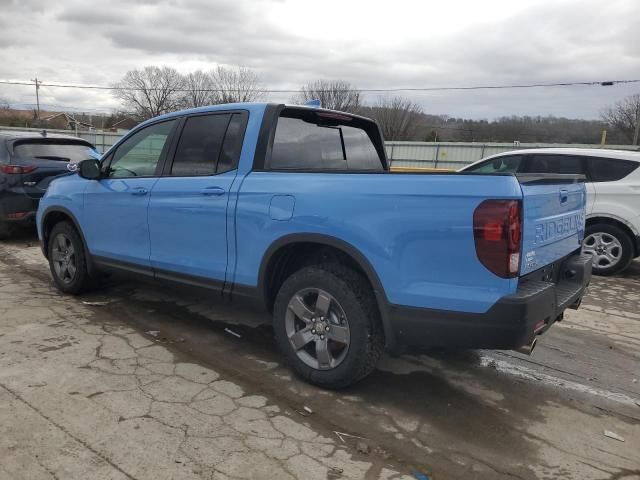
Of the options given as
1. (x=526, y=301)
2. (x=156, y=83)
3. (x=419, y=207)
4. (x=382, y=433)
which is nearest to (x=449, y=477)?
(x=382, y=433)

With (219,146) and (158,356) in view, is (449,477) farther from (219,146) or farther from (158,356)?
(219,146)

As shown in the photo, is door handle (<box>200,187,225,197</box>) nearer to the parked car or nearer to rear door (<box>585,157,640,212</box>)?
the parked car

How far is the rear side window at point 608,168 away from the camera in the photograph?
21.7 ft

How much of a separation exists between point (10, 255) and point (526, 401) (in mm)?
6995

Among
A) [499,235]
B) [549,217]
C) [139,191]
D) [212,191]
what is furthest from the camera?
[139,191]

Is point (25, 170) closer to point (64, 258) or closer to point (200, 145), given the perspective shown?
point (64, 258)

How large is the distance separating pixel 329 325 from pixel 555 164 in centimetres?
538

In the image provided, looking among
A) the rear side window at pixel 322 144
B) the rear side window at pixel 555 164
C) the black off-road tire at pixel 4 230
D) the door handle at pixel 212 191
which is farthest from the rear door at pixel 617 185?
the black off-road tire at pixel 4 230

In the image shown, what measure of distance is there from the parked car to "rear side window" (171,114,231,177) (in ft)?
15.4

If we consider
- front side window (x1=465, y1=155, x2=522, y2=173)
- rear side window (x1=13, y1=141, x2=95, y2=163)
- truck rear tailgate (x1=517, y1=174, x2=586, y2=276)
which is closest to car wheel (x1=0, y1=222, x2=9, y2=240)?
rear side window (x1=13, y1=141, x2=95, y2=163)

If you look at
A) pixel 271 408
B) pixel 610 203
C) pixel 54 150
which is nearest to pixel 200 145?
pixel 271 408

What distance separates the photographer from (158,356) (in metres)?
3.74

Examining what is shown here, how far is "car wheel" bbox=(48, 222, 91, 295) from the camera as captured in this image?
16.3ft

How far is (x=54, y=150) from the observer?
314 inches
